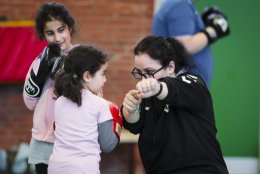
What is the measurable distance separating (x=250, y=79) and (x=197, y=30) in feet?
6.77

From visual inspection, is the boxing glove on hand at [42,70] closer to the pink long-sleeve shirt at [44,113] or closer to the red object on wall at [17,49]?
the pink long-sleeve shirt at [44,113]

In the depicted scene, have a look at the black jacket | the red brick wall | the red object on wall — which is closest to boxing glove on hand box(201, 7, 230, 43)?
the black jacket

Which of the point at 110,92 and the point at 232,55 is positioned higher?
the point at 232,55

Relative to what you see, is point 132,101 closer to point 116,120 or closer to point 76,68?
point 116,120

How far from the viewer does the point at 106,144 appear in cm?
248

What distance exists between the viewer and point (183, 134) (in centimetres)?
246

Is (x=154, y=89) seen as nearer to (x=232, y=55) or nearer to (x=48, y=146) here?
(x=48, y=146)

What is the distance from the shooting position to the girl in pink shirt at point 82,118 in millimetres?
2426

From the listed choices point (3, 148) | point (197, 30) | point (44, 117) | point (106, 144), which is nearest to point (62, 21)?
point (44, 117)

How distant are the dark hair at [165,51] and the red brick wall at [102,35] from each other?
2613mm

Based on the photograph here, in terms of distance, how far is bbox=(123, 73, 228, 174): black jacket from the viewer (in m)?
2.44

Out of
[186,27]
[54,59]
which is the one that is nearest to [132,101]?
[54,59]

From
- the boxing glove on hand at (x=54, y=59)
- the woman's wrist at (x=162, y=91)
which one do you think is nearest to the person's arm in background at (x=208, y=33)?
the boxing glove on hand at (x=54, y=59)

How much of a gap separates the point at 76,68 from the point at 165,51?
1.44 feet
